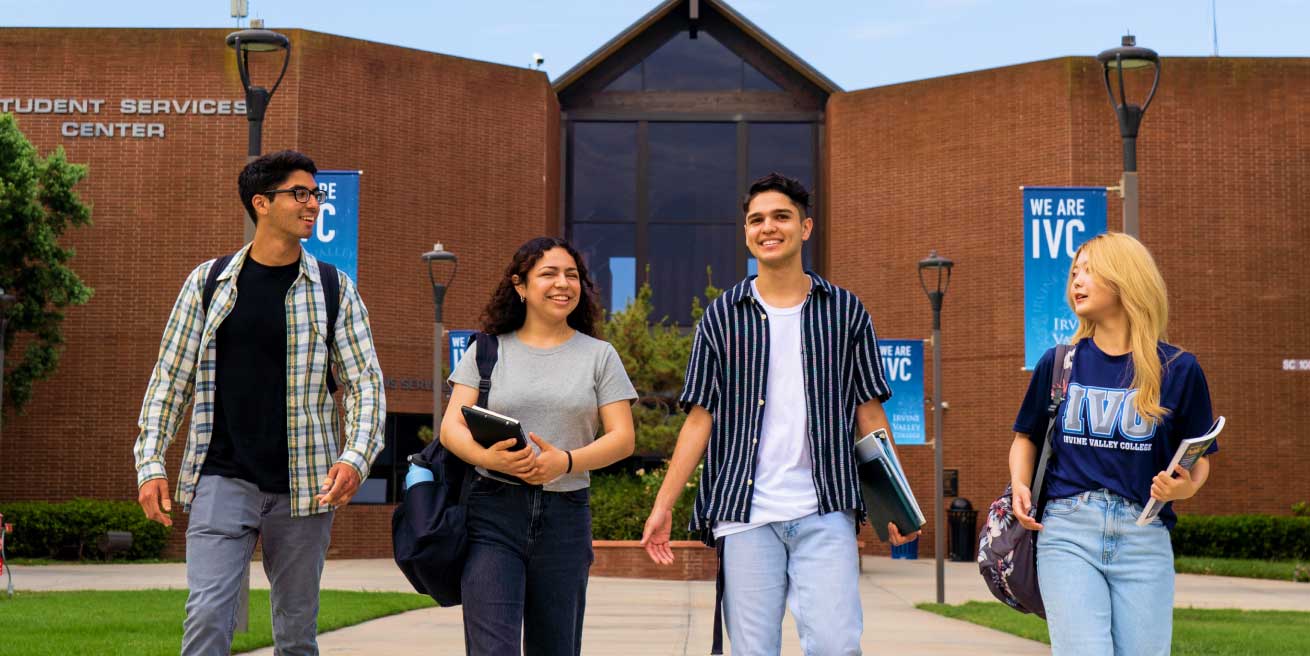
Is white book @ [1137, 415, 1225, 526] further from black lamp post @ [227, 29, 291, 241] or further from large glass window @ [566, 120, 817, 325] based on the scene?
large glass window @ [566, 120, 817, 325]

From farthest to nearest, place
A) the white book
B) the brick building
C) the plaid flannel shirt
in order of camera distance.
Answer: the brick building
the plaid flannel shirt
the white book

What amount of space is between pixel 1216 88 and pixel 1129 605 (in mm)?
28636

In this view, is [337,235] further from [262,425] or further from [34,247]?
[34,247]

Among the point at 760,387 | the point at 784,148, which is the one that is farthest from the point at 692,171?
the point at 760,387

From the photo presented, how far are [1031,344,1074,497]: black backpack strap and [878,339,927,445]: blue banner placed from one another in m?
19.3

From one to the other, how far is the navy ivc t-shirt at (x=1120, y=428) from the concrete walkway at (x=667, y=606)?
262 inches

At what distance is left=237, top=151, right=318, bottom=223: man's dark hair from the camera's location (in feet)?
17.0

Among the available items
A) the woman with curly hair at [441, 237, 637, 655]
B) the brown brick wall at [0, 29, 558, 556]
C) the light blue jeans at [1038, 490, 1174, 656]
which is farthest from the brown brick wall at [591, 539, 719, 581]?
the light blue jeans at [1038, 490, 1174, 656]

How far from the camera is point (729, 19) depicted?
34031mm

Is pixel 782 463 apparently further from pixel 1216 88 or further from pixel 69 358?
pixel 1216 88

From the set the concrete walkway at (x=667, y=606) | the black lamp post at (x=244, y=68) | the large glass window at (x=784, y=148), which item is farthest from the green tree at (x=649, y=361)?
the black lamp post at (x=244, y=68)

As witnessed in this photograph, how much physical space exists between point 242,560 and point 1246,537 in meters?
26.9

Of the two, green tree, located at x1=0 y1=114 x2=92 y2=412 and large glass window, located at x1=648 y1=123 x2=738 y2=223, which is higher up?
large glass window, located at x1=648 y1=123 x2=738 y2=223

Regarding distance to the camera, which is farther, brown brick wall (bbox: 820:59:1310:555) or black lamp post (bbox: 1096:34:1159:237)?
brown brick wall (bbox: 820:59:1310:555)
